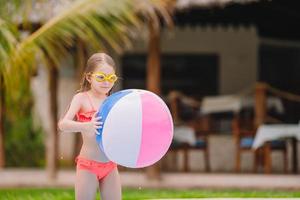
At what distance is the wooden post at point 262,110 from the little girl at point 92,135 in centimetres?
663

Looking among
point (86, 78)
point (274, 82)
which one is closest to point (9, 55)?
point (86, 78)

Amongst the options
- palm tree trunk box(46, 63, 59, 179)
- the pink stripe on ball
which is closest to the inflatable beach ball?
the pink stripe on ball

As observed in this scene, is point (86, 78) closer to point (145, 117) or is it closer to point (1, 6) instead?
point (145, 117)

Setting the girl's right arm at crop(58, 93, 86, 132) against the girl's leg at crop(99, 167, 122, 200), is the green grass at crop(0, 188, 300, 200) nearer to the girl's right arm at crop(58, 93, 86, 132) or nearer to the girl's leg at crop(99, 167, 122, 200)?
the girl's leg at crop(99, 167, 122, 200)

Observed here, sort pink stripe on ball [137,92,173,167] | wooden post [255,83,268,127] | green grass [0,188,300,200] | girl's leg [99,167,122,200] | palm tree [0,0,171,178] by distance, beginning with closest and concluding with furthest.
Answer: pink stripe on ball [137,92,173,167] → girl's leg [99,167,122,200] → palm tree [0,0,171,178] → green grass [0,188,300,200] → wooden post [255,83,268,127]

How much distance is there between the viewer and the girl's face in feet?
16.9

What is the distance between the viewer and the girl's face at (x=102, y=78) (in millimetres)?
5148

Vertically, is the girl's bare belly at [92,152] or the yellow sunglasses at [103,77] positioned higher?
the yellow sunglasses at [103,77]

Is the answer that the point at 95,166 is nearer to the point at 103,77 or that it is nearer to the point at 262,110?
the point at 103,77

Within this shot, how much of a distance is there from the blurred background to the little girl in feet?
10.2

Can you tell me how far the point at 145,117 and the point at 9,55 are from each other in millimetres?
2801

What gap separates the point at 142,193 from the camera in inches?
392

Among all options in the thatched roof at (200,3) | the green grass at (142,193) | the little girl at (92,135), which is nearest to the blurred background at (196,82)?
the thatched roof at (200,3)

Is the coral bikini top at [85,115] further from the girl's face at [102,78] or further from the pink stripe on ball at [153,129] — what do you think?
→ the pink stripe on ball at [153,129]
